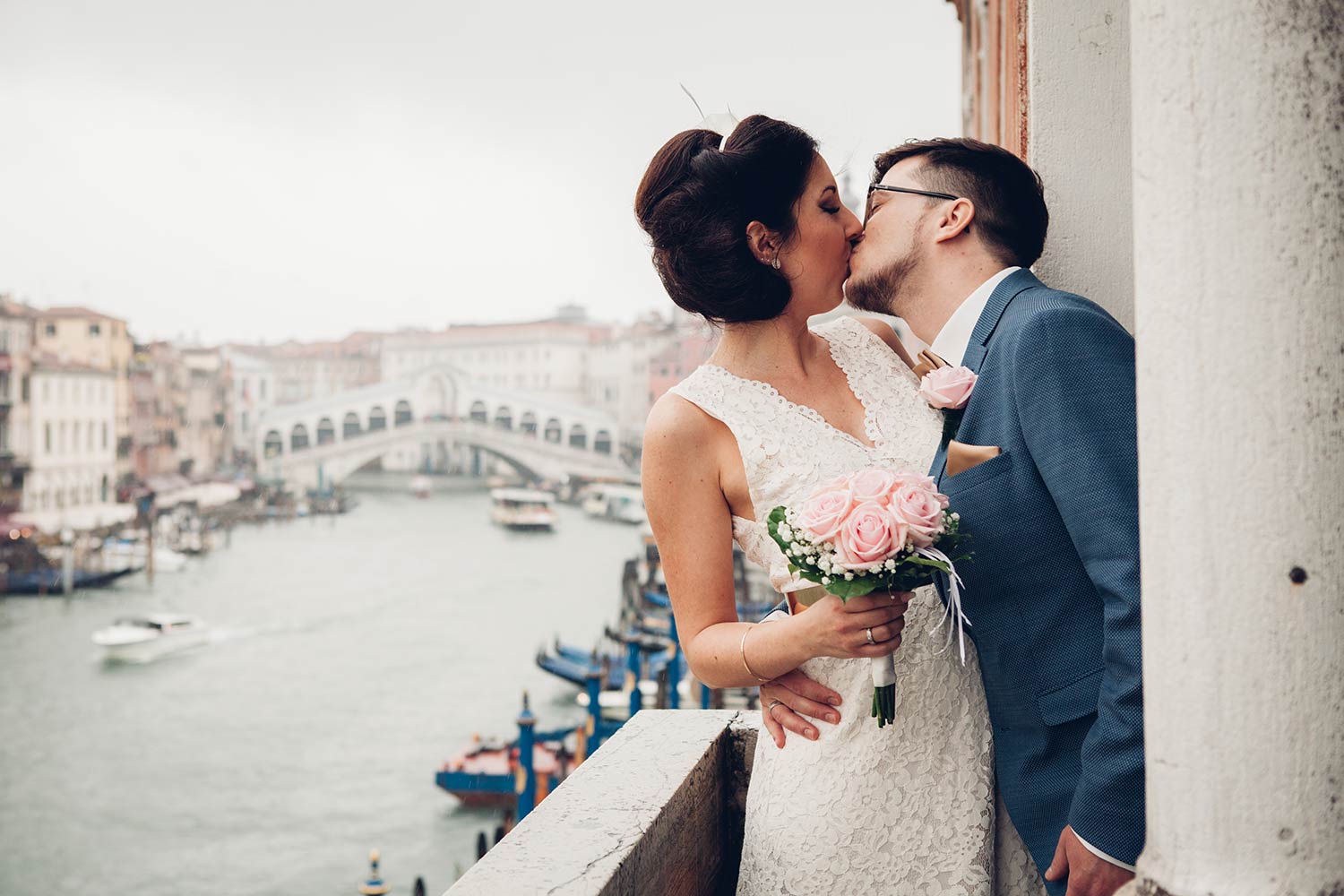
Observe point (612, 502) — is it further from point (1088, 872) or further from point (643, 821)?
point (1088, 872)

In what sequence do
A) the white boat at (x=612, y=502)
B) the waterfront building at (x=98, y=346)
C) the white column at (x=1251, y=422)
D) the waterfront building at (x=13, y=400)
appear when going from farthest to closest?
the white boat at (x=612, y=502)
the waterfront building at (x=98, y=346)
the waterfront building at (x=13, y=400)
the white column at (x=1251, y=422)

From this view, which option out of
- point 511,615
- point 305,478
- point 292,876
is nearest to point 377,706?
point 511,615

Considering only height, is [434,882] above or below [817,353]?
below

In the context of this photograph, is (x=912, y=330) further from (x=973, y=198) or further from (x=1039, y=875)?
(x=1039, y=875)

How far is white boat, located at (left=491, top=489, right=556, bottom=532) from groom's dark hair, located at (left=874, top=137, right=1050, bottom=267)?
103 ft

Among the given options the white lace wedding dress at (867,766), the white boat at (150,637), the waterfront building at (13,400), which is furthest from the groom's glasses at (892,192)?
the waterfront building at (13,400)

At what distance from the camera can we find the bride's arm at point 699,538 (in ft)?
3.22

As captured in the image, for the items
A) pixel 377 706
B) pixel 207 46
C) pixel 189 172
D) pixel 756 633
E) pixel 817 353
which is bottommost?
pixel 377 706

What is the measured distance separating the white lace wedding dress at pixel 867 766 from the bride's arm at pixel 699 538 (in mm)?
27

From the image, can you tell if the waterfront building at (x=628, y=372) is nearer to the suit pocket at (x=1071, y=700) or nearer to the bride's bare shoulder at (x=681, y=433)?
the bride's bare shoulder at (x=681, y=433)

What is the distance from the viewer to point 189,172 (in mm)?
52844

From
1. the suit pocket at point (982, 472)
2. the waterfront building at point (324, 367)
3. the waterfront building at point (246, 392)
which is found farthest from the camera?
the waterfront building at point (324, 367)

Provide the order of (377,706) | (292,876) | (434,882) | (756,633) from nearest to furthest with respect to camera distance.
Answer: (756,633) → (434,882) → (292,876) → (377,706)

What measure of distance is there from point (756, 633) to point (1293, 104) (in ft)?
1.81
